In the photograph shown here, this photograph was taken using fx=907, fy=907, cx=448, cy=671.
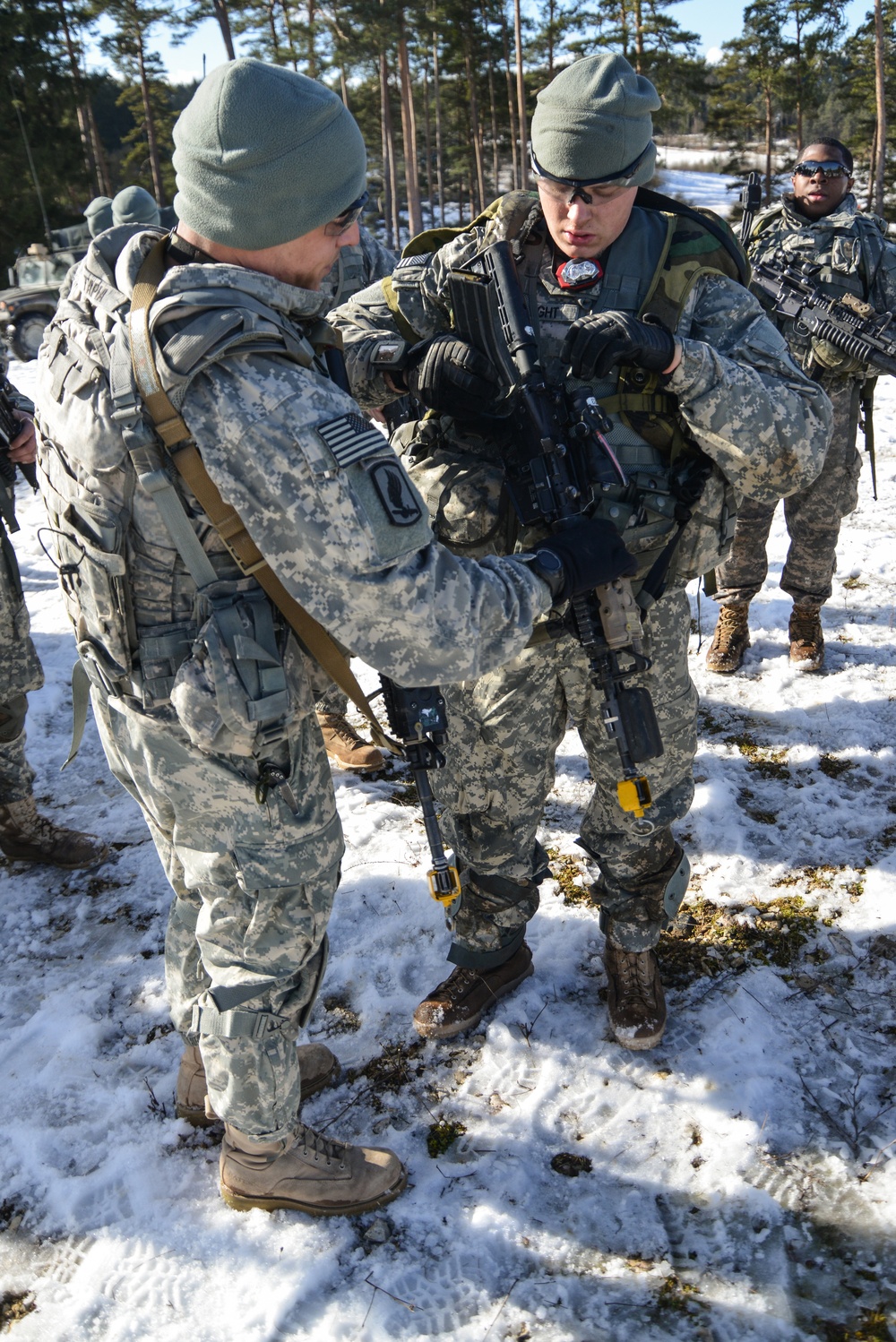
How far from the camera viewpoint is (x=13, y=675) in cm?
376

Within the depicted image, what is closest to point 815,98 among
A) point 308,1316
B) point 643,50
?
point 643,50

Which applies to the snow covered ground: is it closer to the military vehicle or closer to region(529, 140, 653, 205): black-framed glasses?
region(529, 140, 653, 205): black-framed glasses

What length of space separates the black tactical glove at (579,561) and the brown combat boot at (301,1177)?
1.59 metres

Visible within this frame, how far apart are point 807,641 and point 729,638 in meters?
0.42

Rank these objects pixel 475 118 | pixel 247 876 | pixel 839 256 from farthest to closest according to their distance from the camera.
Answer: pixel 475 118 → pixel 839 256 → pixel 247 876

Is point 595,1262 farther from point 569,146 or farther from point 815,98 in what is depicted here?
point 815,98

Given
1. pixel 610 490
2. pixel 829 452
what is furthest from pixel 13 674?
pixel 829 452

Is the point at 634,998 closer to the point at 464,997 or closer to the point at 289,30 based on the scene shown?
the point at 464,997

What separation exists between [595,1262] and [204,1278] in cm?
Result: 97

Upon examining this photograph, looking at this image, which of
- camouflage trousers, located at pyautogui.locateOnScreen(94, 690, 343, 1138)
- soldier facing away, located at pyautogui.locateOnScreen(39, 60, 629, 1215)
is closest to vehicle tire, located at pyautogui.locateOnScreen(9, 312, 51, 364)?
soldier facing away, located at pyautogui.locateOnScreen(39, 60, 629, 1215)

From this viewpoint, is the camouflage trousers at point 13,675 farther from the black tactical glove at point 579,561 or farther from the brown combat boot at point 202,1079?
the black tactical glove at point 579,561

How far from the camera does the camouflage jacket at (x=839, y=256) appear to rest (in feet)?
16.6

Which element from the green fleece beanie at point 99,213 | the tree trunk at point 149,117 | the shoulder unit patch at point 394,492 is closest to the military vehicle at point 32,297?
the tree trunk at point 149,117

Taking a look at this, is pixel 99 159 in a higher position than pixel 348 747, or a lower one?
higher
